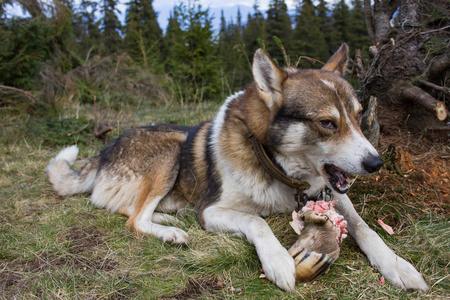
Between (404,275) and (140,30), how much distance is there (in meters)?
20.2

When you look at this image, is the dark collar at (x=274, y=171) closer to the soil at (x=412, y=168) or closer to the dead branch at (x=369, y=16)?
the soil at (x=412, y=168)

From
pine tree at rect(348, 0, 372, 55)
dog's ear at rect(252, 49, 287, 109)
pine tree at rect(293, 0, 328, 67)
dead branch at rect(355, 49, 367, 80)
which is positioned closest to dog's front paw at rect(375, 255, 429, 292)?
dog's ear at rect(252, 49, 287, 109)

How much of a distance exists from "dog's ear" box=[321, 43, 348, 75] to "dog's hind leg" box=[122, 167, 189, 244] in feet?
5.74

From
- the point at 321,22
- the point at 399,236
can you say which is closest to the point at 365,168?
the point at 399,236

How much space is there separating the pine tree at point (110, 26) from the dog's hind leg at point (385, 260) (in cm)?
2439

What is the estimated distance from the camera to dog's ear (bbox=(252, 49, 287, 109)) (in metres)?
2.32

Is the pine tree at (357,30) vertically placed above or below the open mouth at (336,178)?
above

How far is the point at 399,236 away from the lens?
7.23 ft

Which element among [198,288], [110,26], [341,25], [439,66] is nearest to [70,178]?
[198,288]

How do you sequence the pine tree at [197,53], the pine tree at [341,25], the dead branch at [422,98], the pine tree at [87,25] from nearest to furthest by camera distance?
the dead branch at [422,98] < the pine tree at [197,53] < the pine tree at [87,25] < the pine tree at [341,25]

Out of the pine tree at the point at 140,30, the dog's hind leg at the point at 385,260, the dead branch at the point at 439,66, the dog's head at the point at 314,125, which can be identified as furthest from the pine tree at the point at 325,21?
the dog's hind leg at the point at 385,260

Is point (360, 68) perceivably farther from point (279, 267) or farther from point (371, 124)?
point (279, 267)

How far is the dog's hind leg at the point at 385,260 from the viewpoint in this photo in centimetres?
173

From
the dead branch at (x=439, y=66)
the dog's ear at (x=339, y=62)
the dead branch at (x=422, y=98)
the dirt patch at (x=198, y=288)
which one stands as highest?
the dog's ear at (x=339, y=62)
